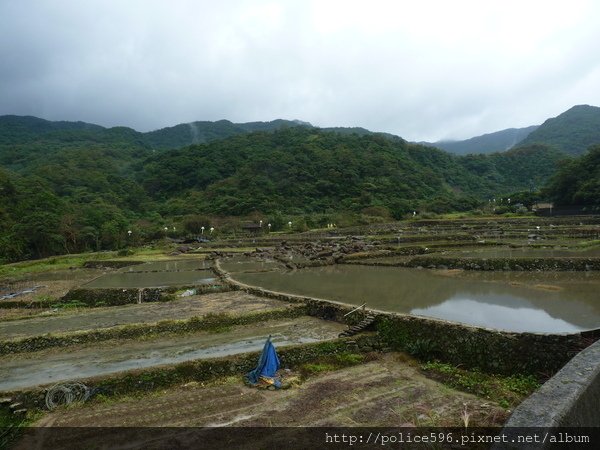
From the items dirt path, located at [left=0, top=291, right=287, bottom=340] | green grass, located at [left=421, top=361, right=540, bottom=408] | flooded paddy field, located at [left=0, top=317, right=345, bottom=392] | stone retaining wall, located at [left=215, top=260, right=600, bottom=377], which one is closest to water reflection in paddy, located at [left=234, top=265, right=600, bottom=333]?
stone retaining wall, located at [left=215, top=260, right=600, bottom=377]

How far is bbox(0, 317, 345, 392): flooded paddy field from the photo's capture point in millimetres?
12555

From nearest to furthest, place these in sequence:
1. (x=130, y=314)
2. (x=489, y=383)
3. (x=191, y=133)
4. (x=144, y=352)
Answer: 1. (x=489, y=383)
2. (x=144, y=352)
3. (x=130, y=314)
4. (x=191, y=133)

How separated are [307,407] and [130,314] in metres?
12.4

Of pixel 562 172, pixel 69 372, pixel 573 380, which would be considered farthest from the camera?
pixel 562 172

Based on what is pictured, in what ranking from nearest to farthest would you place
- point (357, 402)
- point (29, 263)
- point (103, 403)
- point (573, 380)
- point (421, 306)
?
1. point (573, 380)
2. point (357, 402)
3. point (103, 403)
4. point (421, 306)
5. point (29, 263)

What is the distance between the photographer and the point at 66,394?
10.2 metres

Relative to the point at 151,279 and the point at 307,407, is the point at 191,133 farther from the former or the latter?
the point at 307,407

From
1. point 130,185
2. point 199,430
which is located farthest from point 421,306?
point 130,185

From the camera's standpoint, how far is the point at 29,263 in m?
39.8

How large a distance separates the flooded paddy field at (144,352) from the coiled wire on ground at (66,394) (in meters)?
1.50

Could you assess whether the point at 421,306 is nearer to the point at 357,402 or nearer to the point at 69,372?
the point at 357,402

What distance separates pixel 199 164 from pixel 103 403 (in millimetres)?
88809

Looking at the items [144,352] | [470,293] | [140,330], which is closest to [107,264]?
[140,330]

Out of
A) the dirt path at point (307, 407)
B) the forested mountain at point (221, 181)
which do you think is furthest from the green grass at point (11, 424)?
the forested mountain at point (221, 181)
